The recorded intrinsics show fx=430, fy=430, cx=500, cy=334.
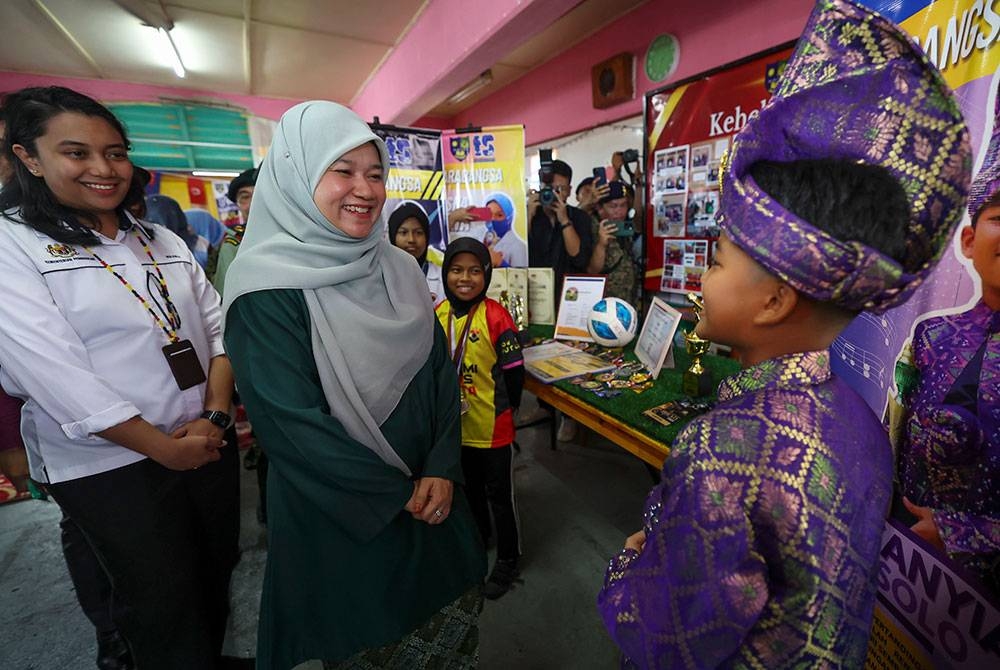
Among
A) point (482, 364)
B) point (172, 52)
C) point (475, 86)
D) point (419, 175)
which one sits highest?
point (172, 52)

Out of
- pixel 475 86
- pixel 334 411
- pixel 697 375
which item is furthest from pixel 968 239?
pixel 475 86

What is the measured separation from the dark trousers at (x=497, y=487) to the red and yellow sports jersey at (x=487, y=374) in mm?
64

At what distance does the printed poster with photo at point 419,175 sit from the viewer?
3.11m

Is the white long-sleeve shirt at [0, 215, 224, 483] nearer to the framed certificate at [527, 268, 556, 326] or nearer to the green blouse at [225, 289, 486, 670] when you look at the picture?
the green blouse at [225, 289, 486, 670]

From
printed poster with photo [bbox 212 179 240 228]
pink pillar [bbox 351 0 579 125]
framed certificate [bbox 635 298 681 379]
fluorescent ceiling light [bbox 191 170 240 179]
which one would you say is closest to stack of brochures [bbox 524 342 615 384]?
framed certificate [bbox 635 298 681 379]

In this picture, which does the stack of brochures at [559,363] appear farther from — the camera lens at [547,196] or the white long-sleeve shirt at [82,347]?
the white long-sleeve shirt at [82,347]

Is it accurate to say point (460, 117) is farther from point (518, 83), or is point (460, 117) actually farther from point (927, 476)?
point (927, 476)

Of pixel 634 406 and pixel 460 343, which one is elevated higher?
pixel 460 343

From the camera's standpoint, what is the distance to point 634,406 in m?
1.53

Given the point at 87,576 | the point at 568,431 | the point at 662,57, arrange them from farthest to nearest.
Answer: the point at 662,57 → the point at 568,431 → the point at 87,576

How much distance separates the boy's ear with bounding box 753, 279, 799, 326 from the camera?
536 mm

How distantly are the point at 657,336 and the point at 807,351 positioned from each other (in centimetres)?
120

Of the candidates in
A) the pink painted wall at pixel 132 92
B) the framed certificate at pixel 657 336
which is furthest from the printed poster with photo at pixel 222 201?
the framed certificate at pixel 657 336

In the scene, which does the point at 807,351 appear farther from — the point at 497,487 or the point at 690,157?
the point at 690,157
